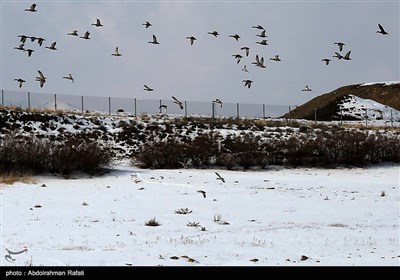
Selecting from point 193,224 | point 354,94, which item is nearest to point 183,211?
point 193,224

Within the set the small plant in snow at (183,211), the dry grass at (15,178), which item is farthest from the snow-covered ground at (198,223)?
the dry grass at (15,178)

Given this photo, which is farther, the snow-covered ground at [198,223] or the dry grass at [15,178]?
the dry grass at [15,178]

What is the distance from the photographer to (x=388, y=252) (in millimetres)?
11648

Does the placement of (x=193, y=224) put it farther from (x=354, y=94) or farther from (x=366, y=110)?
(x=354, y=94)

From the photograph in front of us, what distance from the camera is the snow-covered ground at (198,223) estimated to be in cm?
1060

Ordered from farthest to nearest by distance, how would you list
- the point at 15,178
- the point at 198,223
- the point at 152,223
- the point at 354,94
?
the point at 354,94 < the point at 15,178 < the point at 198,223 < the point at 152,223

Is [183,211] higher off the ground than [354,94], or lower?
lower

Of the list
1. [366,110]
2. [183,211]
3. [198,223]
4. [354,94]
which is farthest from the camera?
[354,94]

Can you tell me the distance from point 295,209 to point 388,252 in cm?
787

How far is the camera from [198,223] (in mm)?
15258

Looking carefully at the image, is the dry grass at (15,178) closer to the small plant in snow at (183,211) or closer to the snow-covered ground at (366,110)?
the small plant in snow at (183,211)

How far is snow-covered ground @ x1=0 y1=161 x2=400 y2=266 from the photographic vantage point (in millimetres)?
10602

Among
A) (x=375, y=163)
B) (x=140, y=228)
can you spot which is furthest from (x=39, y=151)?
(x=375, y=163)

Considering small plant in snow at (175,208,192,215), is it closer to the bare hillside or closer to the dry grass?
the dry grass
